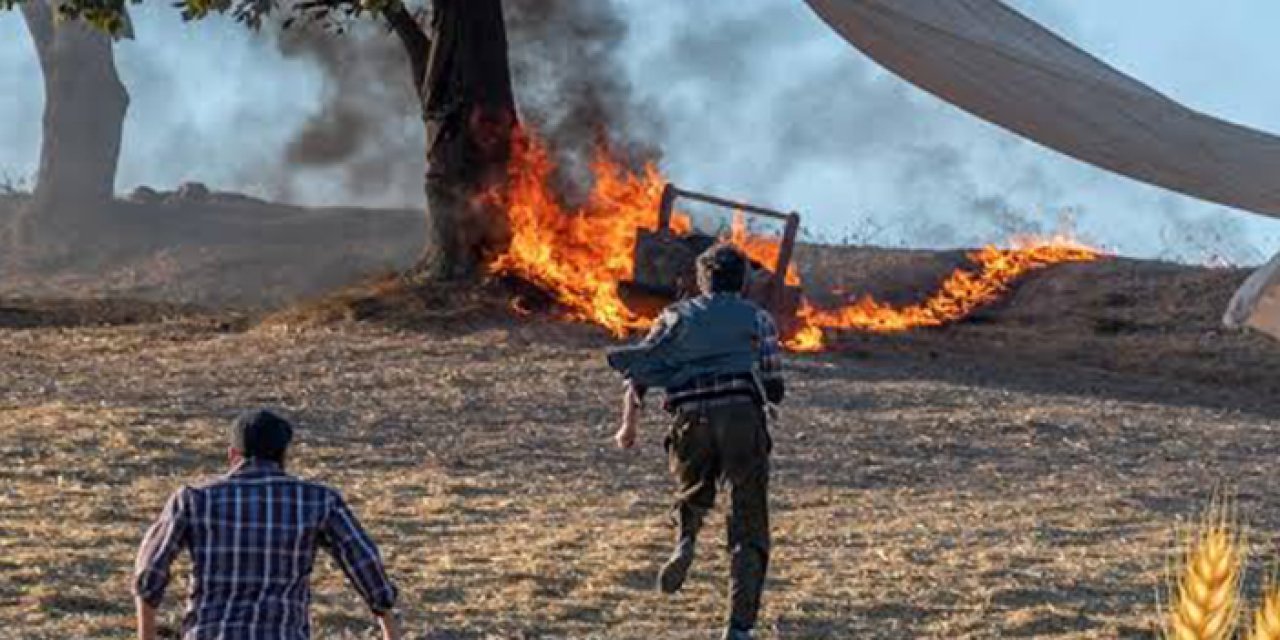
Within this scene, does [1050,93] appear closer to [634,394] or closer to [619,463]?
[634,394]

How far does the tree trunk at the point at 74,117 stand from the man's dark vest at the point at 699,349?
32.7 m

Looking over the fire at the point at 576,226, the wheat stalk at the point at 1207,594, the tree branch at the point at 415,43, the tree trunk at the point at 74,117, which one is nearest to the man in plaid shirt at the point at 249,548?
the wheat stalk at the point at 1207,594

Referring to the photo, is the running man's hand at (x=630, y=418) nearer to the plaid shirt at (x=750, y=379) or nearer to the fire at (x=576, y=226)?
the plaid shirt at (x=750, y=379)

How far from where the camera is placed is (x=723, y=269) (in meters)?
12.4

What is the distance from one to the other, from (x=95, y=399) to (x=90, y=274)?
18.2 meters

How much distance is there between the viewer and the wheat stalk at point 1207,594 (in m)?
4.50

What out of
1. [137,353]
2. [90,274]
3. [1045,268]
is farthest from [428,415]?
[90,274]

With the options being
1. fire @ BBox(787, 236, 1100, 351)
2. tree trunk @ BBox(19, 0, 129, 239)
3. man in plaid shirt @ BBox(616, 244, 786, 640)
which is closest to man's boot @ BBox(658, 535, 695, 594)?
man in plaid shirt @ BBox(616, 244, 786, 640)

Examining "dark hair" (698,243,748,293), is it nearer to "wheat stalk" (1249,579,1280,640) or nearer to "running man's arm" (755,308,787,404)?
"running man's arm" (755,308,787,404)

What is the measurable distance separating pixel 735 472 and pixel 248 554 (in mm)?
4473

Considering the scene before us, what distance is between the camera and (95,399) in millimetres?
22344

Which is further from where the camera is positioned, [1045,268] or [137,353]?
[1045,268]

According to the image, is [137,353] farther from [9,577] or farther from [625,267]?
[9,577]

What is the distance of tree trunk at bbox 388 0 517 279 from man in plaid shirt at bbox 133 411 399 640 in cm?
1892
